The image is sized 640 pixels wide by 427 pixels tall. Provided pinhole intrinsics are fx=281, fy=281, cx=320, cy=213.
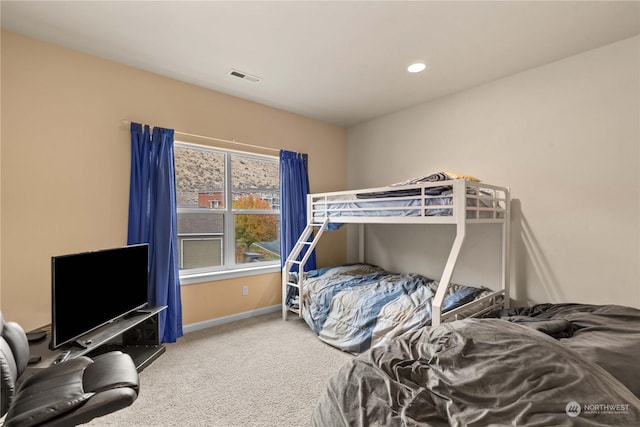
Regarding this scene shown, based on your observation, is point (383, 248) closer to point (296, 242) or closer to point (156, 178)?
point (296, 242)

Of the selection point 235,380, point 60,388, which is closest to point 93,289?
point 60,388

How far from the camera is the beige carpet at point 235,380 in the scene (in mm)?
1719

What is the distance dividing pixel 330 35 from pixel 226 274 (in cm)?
257

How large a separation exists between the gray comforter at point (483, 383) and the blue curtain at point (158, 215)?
2.08m

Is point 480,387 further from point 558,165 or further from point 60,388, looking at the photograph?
point 558,165

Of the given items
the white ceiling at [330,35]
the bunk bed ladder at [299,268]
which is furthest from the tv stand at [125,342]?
the white ceiling at [330,35]

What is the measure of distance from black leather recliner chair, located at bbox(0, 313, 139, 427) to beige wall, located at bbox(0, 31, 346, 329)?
2.92ft

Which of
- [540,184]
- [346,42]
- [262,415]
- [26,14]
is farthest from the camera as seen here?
[540,184]

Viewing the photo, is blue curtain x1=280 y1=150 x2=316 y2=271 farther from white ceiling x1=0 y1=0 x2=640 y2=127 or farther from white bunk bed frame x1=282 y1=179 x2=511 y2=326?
white ceiling x1=0 y1=0 x2=640 y2=127

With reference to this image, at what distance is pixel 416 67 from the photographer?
8.40ft

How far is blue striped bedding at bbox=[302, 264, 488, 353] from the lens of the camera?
2.32 m

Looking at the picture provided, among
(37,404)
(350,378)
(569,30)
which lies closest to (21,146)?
(37,404)

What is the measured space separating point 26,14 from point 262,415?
307 cm

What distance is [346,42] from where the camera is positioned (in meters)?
2.18
